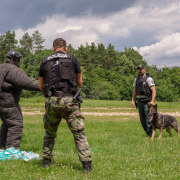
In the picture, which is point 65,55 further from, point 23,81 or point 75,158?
point 75,158

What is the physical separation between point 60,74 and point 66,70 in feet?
0.47

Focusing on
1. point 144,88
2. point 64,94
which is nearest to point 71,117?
point 64,94

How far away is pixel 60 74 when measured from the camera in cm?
469

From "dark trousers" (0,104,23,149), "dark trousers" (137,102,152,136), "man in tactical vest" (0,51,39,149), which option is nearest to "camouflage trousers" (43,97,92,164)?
"man in tactical vest" (0,51,39,149)

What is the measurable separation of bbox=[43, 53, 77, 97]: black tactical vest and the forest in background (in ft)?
154

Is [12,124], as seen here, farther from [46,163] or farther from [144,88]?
[144,88]

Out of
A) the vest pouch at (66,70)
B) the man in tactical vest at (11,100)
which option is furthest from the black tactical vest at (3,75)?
the vest pouch at (66,70)

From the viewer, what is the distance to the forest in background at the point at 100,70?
65375 millimetres

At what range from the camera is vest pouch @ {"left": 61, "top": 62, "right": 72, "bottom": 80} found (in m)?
4.70

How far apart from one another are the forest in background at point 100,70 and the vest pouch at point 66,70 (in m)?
46.9

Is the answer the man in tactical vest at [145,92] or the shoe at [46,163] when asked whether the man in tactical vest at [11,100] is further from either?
the man in tactical vest at [145,92]

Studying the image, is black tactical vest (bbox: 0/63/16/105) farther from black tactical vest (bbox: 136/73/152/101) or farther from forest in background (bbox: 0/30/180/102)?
forest in background (bbox: 0/30/180/102)

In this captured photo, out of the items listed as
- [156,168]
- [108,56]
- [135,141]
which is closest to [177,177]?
[156,168]

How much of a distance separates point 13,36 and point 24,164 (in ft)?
226
